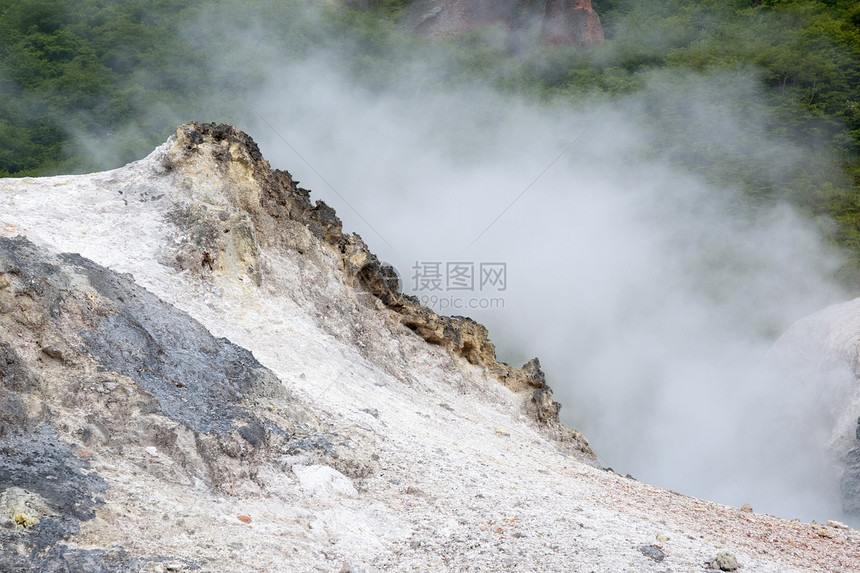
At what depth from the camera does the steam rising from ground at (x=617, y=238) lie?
888 inches

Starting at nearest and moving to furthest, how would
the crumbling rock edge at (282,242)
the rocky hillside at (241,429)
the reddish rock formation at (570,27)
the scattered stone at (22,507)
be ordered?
the scattered stone at (22,507), the rocky hillside at (241,429), the crumbling rock edge at (282,242), the reddish rock formation at (570,27)

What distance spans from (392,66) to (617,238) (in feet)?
54.2

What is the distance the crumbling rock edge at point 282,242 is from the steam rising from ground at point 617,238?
5.58 m

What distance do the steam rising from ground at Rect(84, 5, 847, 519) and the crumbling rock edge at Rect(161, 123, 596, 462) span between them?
558 centimetres

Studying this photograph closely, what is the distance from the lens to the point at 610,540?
603 cm

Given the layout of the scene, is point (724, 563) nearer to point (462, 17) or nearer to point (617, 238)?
point (617, 238)

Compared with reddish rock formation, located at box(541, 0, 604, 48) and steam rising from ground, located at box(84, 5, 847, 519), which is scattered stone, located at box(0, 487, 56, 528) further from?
reddish rock formation, located at box(541, 0, 604, 48)

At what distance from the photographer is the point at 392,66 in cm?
4112

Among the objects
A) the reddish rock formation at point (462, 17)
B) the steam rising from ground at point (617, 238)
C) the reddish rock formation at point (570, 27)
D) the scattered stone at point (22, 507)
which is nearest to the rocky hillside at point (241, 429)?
the scattered stone at point (22, 507)

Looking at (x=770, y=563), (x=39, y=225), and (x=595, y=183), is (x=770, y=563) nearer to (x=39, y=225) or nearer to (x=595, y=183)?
(x=39, y=225)

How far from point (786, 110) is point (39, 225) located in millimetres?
33275

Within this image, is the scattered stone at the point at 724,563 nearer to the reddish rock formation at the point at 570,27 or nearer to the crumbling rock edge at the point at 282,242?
the crumbling rock edge at the point at 282,242

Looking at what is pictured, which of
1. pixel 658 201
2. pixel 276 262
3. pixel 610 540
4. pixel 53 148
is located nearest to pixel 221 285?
pixel 276 262

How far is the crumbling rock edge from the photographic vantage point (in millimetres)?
10492
